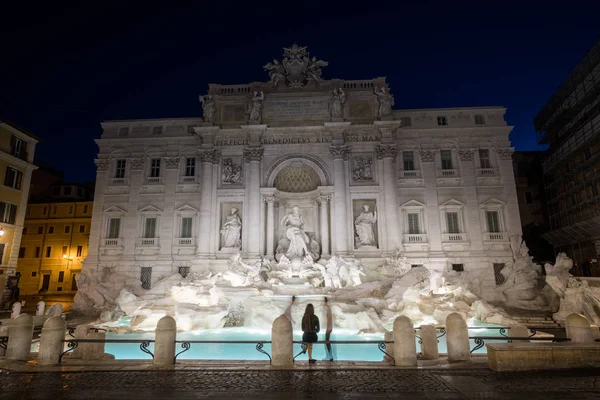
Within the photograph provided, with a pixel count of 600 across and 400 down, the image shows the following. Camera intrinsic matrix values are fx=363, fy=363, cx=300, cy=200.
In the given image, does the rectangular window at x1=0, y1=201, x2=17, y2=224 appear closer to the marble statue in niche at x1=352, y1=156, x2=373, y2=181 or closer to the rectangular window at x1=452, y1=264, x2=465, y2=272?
the marble statue in niche at x1=352, y1=156, x2=373, y2=181

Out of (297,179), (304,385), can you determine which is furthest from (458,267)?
(304,385)

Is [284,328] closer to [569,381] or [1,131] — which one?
[569,381]

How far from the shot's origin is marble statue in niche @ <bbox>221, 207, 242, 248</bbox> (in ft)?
87.5

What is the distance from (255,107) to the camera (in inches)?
1107

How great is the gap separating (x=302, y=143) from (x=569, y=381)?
2295 centimetres

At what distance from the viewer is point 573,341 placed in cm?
880

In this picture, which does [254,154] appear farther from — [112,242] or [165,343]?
[165,343]

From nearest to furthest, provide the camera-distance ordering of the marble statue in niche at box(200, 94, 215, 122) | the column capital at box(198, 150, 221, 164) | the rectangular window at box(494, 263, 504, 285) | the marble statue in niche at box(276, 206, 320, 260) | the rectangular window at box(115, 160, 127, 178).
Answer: the marble statue in niche at box(276, 206, 320, 260), the rectangular window at box(494, 263, 504, 285), the column capital at box(198, 150, 221, 164), the marble statue in niche at box(200, 94, 215, 122), the rectangular window at box(115, 160, 127, 178)

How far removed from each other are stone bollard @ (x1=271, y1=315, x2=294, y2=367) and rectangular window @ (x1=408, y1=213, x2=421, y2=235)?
66.1 ft

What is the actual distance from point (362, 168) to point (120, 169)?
19490 mm

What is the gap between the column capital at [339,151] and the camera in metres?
27.2

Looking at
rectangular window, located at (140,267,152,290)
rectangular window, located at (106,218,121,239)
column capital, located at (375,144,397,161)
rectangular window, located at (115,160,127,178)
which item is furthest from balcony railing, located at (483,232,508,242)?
rectangular window, located at (115,160,127,178)

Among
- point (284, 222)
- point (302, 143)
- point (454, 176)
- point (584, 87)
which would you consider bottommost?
point (284, 222)

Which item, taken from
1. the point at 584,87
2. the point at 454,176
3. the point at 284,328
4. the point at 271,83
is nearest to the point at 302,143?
the point at 271,83
